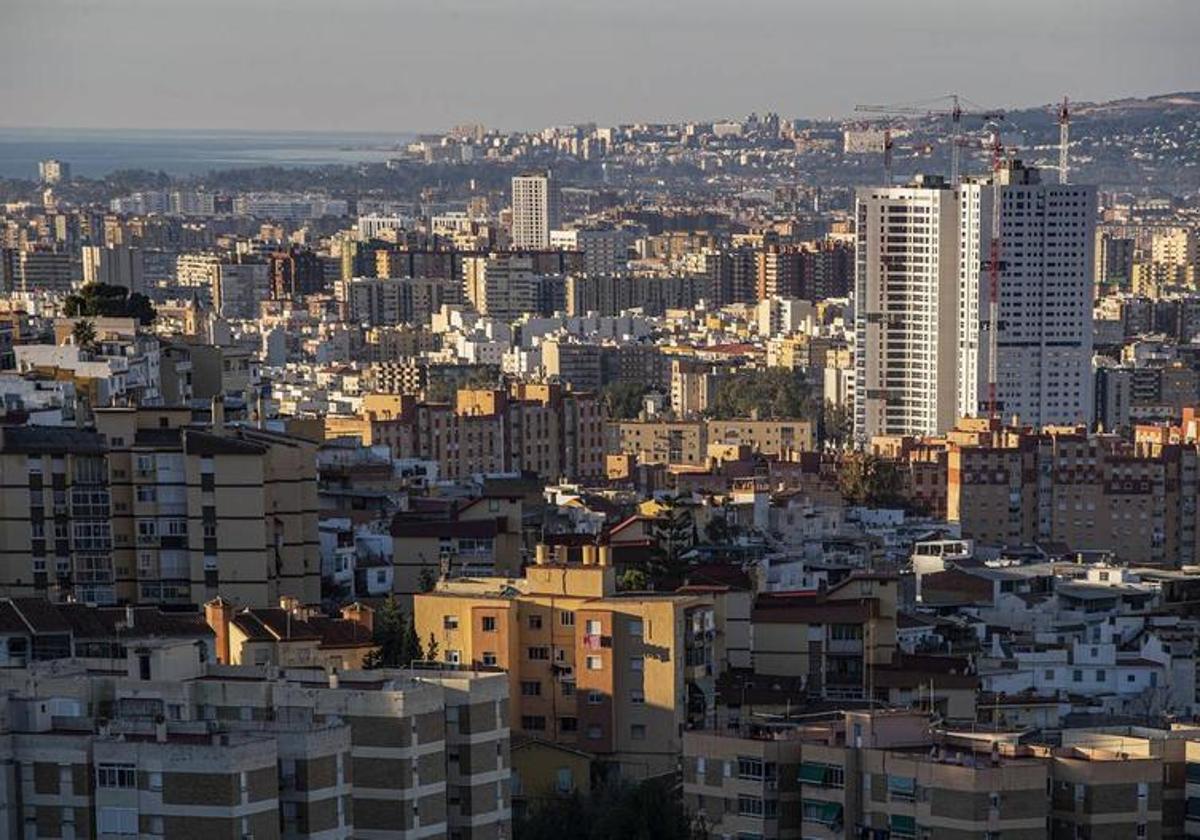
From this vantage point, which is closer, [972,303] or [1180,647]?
[1180,647]

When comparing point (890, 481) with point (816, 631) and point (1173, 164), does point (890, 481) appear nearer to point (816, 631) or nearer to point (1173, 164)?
point (816, 631)

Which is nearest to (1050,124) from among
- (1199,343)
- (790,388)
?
(1199,343)

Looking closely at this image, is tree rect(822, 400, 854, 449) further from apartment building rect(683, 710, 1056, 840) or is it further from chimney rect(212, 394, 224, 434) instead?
apartment building rect(683, 710, 1056, 840)

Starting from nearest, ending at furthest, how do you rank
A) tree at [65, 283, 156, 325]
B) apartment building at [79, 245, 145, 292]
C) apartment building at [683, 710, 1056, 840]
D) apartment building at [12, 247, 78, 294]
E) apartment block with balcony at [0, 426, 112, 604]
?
apartment building at [683, 710, 1056, 840] < apartment block with balcony at [0, 426, 112, 604] < tree at [65, 283, 156, 325] < apartment building at [12, 247, 78, 294] < apartment building at [79, 245, 145, 292]

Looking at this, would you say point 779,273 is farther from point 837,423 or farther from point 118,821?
point 118,821

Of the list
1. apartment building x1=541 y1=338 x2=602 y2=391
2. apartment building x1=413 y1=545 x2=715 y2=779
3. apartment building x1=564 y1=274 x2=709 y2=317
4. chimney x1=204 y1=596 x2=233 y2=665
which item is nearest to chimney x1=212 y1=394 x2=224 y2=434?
chimney x1=204 y1=596 x2=233 y2=665
